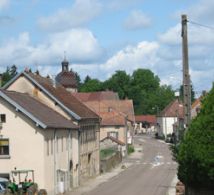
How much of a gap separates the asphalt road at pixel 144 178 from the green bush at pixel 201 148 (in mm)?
17560

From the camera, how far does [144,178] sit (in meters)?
65.9

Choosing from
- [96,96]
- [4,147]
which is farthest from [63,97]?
[96,96]

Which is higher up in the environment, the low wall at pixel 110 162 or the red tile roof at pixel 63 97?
the red tile roof at pixel 63 97

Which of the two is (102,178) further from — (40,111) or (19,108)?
(19,108)

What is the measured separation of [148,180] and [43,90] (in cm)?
1297

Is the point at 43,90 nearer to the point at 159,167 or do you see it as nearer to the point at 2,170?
the point at 2,170

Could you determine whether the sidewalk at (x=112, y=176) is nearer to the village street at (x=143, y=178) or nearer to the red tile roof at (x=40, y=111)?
the village street at (x=143, y=178)

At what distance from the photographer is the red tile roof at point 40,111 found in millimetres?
47375

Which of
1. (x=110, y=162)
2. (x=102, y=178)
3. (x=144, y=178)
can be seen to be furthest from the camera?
(x=110, y=162)

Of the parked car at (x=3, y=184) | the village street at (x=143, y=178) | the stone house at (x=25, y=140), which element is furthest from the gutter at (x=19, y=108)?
the village street at (x=143, y=178)

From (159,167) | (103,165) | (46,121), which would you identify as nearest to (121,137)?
(159,167)

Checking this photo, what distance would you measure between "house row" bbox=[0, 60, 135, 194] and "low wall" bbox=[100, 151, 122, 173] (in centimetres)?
221

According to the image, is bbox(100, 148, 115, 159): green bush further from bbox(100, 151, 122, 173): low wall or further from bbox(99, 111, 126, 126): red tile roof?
bbox(99, 111, 126, 126): red tile roof

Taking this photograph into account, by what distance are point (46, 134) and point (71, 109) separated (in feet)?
41.0
